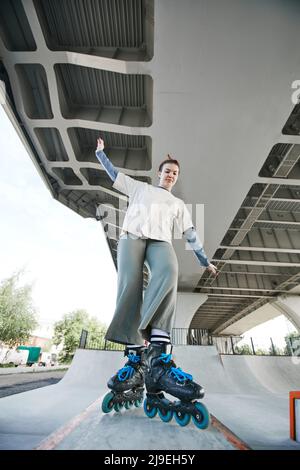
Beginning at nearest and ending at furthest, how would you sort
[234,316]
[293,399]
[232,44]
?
[293,399]
[232,44]
[234,316]

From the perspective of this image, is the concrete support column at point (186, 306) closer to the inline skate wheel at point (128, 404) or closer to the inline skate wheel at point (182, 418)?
the inline skate wheel at point (128, 404)

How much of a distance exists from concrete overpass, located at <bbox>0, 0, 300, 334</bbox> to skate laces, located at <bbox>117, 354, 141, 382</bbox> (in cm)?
536

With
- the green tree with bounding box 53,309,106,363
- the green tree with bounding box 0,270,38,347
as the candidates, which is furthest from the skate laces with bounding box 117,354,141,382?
the green tree with bounding box 53,309,106,363

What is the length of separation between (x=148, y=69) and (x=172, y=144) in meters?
2.23

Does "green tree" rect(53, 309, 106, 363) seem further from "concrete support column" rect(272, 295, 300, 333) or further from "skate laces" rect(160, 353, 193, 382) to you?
"skate laces" rect(160, 353, 193, 382)

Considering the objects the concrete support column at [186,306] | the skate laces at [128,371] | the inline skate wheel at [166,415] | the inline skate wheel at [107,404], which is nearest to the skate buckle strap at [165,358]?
the inline skate wheel at [166,415]

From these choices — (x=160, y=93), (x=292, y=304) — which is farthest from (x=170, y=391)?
(x=292, y=304)

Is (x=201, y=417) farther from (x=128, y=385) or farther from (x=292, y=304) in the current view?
(x=292, y=304)

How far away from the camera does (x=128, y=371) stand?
2.19 m

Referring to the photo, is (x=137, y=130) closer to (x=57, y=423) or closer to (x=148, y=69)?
(x=148, y=69)

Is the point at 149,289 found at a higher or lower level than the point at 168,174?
lower

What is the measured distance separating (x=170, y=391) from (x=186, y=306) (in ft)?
62.7

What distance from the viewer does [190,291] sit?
20.3 metres

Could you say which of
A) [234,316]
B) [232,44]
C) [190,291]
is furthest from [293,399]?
[234,316]
